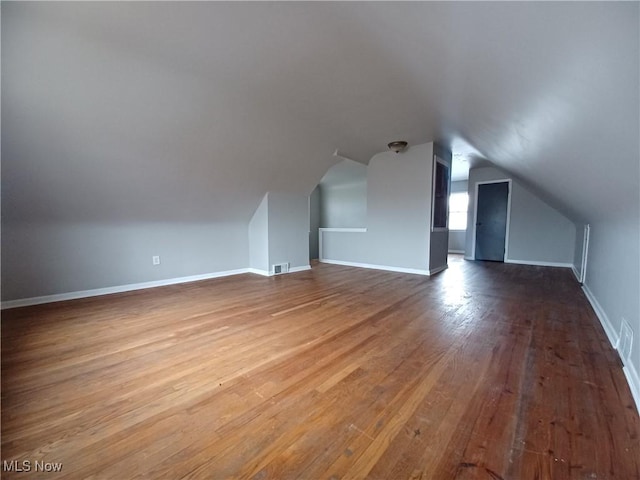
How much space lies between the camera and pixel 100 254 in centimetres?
331

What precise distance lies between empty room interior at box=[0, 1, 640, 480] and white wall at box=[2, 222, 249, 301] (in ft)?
0.08

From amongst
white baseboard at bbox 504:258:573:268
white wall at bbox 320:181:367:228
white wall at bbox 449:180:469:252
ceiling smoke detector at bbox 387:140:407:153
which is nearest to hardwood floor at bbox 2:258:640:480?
ceiling smoke detector at bbox 387:140:407:153

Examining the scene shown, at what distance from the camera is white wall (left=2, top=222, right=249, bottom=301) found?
112 inches

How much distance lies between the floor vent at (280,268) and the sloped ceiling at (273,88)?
1.83m

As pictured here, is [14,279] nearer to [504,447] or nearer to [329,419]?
[329,419]

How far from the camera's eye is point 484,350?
70.9 inches

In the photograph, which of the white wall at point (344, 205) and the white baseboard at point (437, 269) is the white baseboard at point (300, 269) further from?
the white wall at point (344, 205)

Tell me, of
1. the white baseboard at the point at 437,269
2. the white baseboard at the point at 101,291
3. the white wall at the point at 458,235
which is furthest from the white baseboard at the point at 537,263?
the white baseboard at the point at 101,291

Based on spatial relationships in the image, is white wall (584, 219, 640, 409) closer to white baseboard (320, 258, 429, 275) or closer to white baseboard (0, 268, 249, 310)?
white baseboard (320, 258, 429, 275)

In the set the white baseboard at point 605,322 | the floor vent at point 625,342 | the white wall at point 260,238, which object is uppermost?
the white wall at point 260,238

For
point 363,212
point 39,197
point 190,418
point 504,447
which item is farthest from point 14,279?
point 363,212

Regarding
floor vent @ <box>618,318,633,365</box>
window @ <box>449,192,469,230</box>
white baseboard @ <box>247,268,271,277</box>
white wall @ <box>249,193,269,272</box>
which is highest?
window @ <box>449,192,469,230</box>

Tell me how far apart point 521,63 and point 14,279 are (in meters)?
4.74

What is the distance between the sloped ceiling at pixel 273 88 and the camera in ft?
3.62
